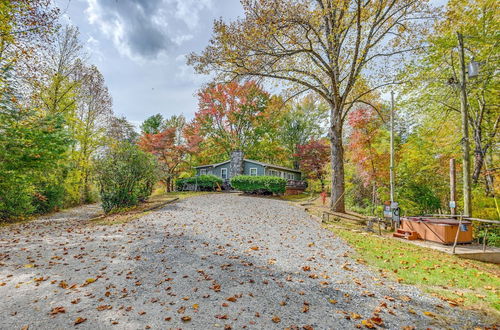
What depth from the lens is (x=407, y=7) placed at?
10438mm

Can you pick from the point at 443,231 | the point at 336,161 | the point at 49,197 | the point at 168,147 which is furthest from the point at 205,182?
the point at 443,231

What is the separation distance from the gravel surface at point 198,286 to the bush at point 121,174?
487 cm

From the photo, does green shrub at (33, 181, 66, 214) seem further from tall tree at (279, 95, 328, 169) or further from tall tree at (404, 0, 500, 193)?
tall tree at (279, 95, 328, 169)

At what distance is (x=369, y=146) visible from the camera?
518 inches

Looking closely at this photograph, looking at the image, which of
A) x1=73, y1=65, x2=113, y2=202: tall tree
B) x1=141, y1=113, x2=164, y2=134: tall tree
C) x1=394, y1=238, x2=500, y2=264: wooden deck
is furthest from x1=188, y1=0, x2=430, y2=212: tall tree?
x1=141, y1=113, x2=164, y2=134: tall tree

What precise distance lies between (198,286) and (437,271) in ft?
17.2

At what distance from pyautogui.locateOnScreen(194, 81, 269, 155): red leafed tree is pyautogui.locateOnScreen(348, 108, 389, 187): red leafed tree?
17.0 metres

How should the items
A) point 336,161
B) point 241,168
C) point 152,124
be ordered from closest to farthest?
point 336,161 → point 241,168 → point 152,124

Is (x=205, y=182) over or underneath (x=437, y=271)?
over

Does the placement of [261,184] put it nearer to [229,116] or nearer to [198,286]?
[229,116]

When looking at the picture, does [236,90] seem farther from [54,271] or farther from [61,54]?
[54,271]

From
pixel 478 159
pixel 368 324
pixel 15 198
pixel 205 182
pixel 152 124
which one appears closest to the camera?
pixel 368 324

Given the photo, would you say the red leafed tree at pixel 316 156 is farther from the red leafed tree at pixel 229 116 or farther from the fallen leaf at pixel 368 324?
the fallen leaf at pixel 368 324

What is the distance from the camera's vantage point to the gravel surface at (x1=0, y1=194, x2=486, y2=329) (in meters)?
3.04
